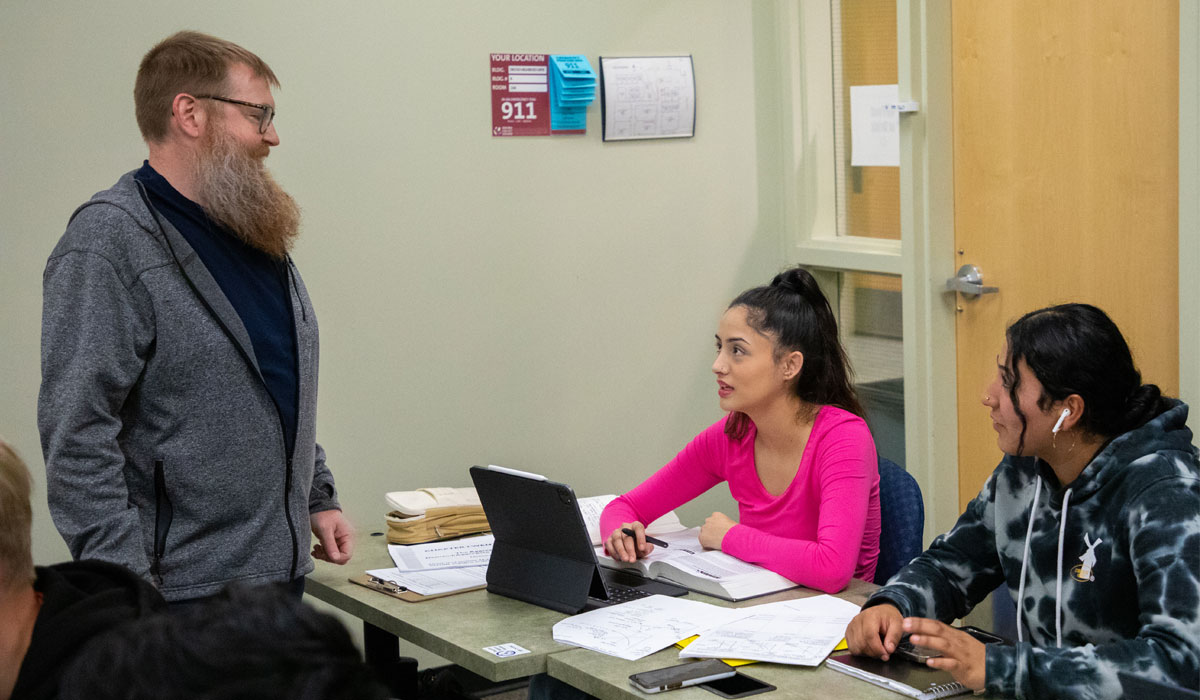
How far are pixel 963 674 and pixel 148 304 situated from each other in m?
1.41

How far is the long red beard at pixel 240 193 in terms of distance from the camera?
6.84 feet

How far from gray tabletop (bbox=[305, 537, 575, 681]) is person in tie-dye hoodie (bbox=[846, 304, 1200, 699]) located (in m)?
0.53

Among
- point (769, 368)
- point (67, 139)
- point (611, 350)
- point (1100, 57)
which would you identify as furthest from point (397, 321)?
point (1100, 57)

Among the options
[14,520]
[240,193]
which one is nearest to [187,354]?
[240,193]

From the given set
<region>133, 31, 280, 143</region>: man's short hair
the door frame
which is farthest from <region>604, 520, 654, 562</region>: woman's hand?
the door frame

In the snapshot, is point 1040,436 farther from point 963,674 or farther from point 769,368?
point 769,368

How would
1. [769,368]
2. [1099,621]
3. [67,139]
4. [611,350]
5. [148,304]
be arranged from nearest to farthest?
1. [1099,621]
2. [148,304]
3. [769,368]
4. [67,139]
5. [611,350]

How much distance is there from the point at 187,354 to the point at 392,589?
644 mm

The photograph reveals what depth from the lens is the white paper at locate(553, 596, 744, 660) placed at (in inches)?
76.5

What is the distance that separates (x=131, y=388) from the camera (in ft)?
6.48

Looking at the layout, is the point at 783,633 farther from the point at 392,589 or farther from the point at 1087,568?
the point at 392,589

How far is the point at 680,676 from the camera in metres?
1.79

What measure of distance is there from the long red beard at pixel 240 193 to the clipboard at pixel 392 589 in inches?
27.1

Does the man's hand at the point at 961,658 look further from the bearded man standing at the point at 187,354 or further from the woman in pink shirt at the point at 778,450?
the bearded man standing at the point at 187,354
